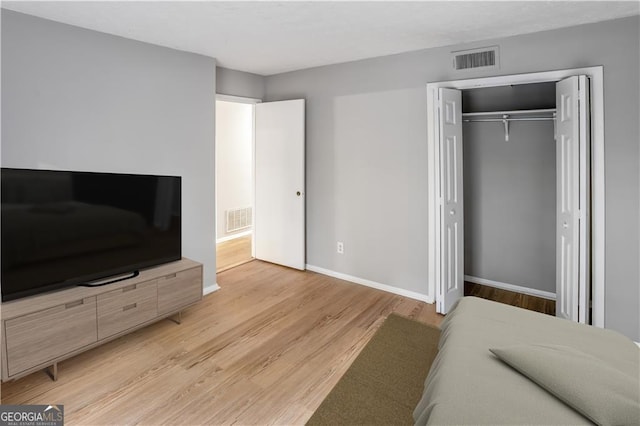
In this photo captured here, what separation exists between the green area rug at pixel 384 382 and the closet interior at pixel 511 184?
1.48m

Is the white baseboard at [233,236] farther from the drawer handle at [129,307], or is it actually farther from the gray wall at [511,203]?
the gray wall at [511,203]

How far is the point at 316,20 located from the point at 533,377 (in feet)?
8.27

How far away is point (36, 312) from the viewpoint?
215 cm

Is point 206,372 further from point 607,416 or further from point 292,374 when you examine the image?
point 607,416

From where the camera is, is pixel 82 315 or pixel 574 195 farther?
pixel 574 195

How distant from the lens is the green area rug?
1.98m

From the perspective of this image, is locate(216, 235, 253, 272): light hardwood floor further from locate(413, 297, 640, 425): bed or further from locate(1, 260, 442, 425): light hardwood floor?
locate(413, 297, 640, 425): bed

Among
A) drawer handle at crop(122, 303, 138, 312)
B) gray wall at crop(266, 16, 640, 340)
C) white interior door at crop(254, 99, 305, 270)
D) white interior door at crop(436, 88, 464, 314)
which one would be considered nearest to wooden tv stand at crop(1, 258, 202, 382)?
drawer handle at crop(122, 303, 138, 312)

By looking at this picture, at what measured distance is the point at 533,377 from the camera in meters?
1.35

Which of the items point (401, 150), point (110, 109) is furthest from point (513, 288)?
point (110, 109)

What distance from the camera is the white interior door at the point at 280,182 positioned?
4355 millimetres

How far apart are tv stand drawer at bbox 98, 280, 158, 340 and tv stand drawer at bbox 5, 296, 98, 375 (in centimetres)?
6

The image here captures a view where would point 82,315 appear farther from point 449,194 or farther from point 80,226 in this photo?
point 449,194

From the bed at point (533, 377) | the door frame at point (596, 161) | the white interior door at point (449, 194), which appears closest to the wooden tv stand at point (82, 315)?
the bed at point (533, 377)
